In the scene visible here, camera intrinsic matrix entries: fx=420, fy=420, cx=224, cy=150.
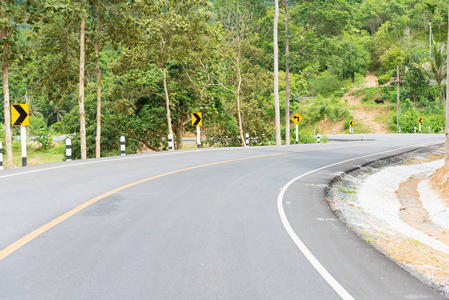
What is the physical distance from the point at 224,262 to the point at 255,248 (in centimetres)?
76

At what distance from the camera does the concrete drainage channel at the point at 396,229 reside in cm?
549

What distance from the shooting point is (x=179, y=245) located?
583 centimetres

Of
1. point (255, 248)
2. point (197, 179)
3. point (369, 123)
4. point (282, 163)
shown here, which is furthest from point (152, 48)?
point (369, 123)

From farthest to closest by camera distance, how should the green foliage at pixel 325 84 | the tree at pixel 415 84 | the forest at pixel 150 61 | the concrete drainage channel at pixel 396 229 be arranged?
the green foliage at pixel 325 84 < the tree at pixel 415 84 < the forest at pixel 150 61 < the concrete drainage channel at pixel 396 229

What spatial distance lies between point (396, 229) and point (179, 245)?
5.29m

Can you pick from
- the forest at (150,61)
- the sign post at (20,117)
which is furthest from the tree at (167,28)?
the sign post at (20,117)

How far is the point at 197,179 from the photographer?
12070 mm

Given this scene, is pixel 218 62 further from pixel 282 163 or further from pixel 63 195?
pixel 63 195

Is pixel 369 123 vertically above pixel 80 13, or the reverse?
pixel 80 13

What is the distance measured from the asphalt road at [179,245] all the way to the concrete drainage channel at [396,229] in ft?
1.07

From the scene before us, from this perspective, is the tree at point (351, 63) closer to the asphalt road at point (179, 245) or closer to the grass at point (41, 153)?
the grass at point (41, 153)

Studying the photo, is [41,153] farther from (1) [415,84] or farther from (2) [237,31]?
(1) [415,84]

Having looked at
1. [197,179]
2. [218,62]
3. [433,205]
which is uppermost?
[218,62]

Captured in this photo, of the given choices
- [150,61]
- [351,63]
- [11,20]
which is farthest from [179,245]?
[351,63]
